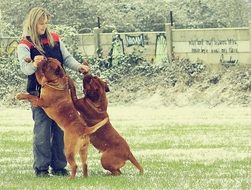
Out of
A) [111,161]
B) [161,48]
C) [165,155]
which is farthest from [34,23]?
[161,48]

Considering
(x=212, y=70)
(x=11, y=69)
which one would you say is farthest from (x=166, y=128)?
(x=11, y=69)

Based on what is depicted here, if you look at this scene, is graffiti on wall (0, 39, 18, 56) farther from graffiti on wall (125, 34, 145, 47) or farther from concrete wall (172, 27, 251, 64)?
concrete wall (172, 27, 251, 64)

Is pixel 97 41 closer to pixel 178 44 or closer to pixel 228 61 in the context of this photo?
pixel 178 44

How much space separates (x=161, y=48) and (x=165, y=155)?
21.9m

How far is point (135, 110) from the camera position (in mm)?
33656

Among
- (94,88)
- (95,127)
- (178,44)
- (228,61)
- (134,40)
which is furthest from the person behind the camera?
(134,40)

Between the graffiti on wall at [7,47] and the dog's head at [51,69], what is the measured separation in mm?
28124

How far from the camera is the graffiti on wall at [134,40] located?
3798 centimetres

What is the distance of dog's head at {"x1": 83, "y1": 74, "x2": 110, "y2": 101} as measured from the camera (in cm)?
1248

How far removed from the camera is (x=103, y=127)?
12.5 meters

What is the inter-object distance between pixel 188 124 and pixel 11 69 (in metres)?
16.0

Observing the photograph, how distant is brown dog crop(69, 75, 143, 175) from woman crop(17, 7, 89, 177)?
42 centimetres

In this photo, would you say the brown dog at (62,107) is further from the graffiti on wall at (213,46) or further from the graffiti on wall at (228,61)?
the graffiti on wall at (228,61)

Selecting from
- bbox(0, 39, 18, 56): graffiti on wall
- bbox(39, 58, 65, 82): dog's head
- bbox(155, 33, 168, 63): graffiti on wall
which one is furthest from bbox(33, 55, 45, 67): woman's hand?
bbox(0, 39, 18, 56): graffiti on wall
